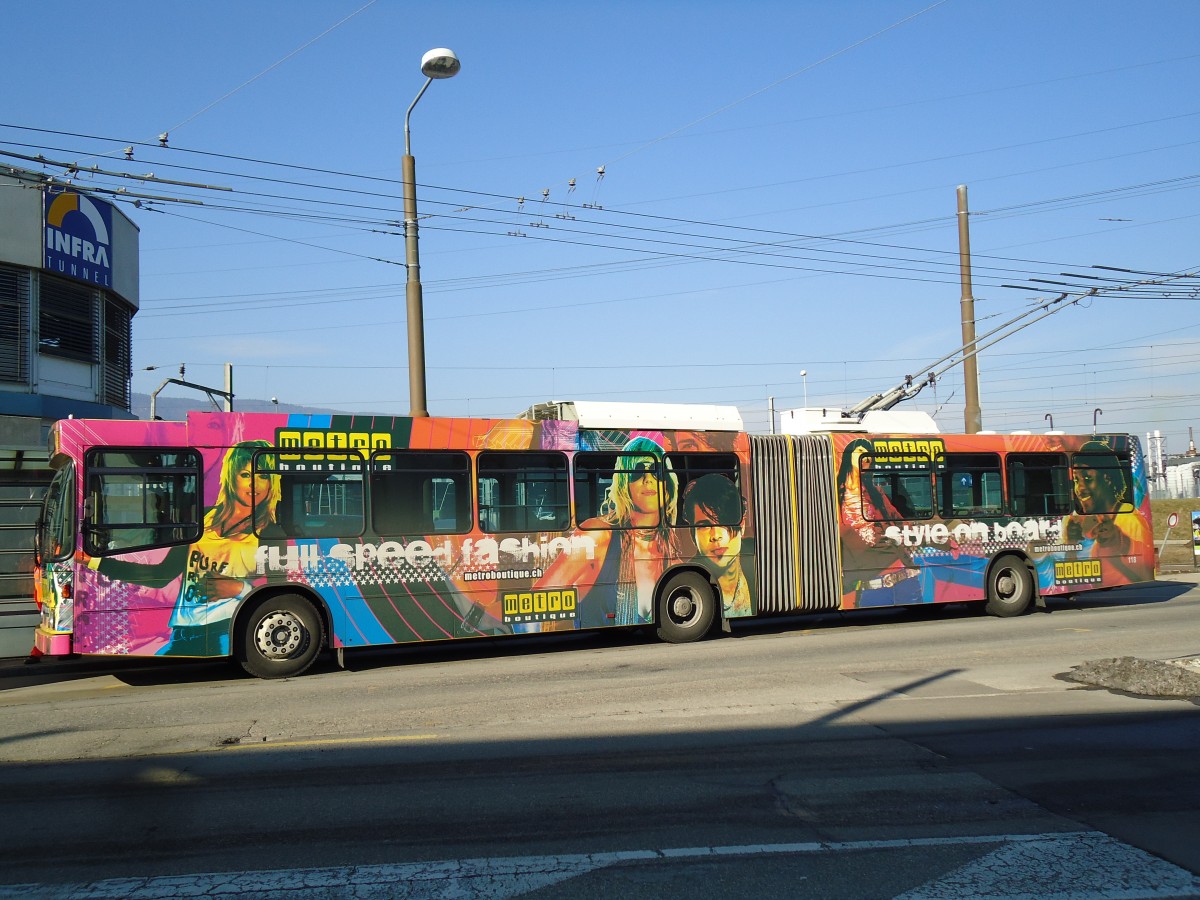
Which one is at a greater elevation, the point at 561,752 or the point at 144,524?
the point at 144,524

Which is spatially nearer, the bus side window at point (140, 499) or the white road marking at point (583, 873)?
the white road marking at point (583, 873)

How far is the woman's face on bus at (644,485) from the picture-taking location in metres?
14.1

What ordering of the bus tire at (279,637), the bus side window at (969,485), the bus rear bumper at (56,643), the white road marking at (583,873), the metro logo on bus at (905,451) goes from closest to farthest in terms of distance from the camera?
the white road marking at (583,873)
the bus rear bumper at (56,643)
the bus tire at (279,637)
the metro logo on bus at (905,451)
the bus side window at (969,485)

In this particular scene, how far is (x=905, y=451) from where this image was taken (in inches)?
642

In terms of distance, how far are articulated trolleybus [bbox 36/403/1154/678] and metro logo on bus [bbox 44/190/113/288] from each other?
12626 millimetres

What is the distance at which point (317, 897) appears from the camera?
15.9ft

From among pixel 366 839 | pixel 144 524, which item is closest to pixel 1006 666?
pixel 366 839

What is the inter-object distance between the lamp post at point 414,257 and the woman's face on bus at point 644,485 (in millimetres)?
3373

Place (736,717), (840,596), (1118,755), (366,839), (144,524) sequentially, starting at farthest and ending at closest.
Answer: (840,596) → (144,524) → (736,717) → (1118,755) → (366,839)

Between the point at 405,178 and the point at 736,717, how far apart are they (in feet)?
35.3

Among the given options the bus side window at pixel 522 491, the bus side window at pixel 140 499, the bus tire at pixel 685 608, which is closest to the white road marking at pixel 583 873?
the bus side window at pixel 140 499

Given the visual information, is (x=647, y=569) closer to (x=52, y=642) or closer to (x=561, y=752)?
(x=561, y=752)

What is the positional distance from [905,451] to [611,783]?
1089 cm

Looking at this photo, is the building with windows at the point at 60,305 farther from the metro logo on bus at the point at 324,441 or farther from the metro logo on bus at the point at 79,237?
the metro logo on bus at the point at 324,441
